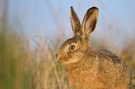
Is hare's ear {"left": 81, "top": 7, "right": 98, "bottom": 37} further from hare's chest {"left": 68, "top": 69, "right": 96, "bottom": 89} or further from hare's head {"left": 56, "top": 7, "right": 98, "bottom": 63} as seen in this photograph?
hare's chest {"left": 68, "top": 69, "right": 96, "bottom": 89}

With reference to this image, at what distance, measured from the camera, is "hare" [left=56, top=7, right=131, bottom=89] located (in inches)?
245

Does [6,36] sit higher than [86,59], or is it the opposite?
[6,36]

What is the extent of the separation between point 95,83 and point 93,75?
126 mm

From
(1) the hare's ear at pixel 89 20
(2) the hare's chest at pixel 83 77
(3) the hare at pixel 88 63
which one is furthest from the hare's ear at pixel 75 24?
(2) the hare's chest at pixel 83 77

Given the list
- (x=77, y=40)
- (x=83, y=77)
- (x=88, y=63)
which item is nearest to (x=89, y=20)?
(x=77, y=40)

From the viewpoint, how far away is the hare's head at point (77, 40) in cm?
612

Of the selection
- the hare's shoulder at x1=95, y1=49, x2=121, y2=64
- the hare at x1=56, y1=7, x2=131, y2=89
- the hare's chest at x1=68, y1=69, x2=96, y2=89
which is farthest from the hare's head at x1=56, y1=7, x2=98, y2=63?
the hare's shoulder at x1=95, y1=49, x2=121, y2=64

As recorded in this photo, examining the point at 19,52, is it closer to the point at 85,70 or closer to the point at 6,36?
the point at 6,36

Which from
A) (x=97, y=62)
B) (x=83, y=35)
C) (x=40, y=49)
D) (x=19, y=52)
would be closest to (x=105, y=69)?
(x=97, y=62)

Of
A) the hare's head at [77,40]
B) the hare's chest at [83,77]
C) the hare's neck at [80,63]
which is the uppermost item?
the hare's head at [77,40]

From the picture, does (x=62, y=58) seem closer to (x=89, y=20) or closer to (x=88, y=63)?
(x=88, y=63)

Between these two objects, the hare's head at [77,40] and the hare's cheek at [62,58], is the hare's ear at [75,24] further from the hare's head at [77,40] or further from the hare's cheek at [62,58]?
the hare's cheek at [62,58]

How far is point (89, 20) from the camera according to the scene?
679 centimetres

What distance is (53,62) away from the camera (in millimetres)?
6898
